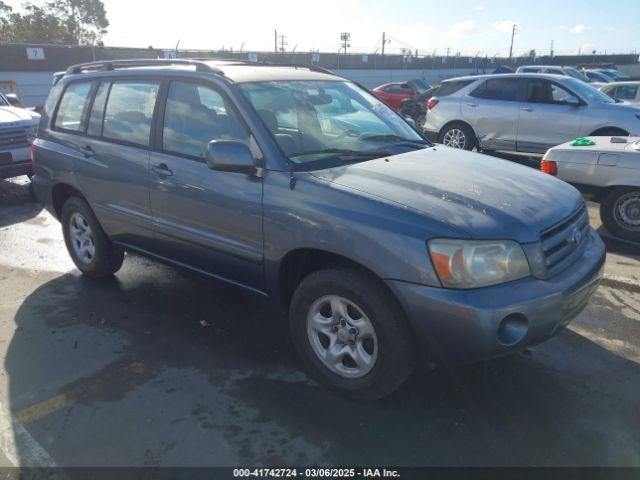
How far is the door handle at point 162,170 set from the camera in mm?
3671

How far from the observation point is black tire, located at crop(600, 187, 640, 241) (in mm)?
5497

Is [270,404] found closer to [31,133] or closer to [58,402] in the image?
[58,402]

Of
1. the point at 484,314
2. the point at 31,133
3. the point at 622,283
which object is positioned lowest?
the point at 622,283

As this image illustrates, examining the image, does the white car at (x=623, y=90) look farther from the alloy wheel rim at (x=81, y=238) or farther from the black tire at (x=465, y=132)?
the alloy wheel rim at (x=81, y=238)

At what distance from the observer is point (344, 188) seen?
2900 millimetres

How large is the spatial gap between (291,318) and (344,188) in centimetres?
89

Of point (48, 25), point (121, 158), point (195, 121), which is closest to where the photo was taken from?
point (195, 121)

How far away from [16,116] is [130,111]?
5.45m

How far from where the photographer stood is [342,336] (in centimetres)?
301

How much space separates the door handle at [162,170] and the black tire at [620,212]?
4595 millimetres

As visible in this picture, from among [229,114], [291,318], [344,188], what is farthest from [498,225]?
[229,114]

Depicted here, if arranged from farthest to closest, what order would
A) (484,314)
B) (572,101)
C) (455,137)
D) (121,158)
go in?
(455,137)
(572,101)
(121,158)
(484,314)

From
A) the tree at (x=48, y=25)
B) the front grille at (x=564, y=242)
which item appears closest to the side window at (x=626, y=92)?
the front grille at (x=564, y=242)

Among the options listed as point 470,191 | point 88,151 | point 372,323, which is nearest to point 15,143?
point 88,151
